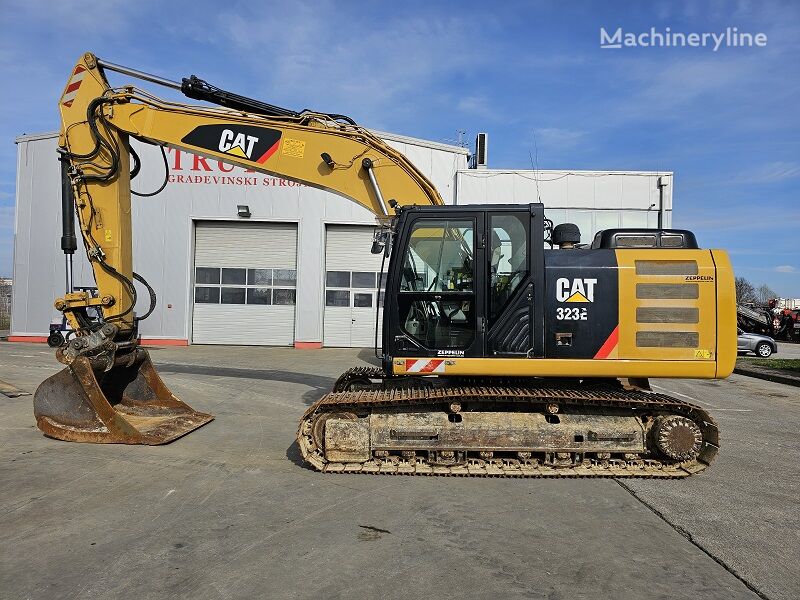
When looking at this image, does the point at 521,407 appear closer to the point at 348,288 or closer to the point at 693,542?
the point at 693,542

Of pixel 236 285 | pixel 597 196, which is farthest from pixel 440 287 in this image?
pixel 597 196

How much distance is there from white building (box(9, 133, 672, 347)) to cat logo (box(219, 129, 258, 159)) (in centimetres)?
1350

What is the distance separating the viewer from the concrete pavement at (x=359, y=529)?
3.38 metres

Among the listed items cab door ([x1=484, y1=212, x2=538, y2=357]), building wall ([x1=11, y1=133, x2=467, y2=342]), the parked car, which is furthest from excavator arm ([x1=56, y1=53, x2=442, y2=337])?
the parked car

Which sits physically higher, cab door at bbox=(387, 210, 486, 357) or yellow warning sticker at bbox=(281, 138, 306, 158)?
yellow warning sticker at bbox=(281, 138, 306, 158)

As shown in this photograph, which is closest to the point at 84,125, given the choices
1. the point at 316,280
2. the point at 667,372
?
the point at 667,372

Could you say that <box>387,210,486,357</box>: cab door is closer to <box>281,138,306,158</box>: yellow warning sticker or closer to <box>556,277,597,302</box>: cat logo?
<box>556,277,597,302</box>: cat logo

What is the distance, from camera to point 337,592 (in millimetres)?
3250

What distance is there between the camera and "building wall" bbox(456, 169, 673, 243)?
68.5 feet

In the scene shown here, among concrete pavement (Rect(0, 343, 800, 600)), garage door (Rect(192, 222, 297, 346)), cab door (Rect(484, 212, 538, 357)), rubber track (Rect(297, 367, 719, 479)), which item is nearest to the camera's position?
concrete pavement (Rect(0, 343, 800, 600))

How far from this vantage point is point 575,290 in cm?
564

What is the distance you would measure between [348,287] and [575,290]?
1579 cm

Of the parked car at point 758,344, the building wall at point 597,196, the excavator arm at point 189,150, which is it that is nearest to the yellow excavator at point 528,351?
the excavator arm at point 189,150

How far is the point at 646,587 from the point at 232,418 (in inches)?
241
